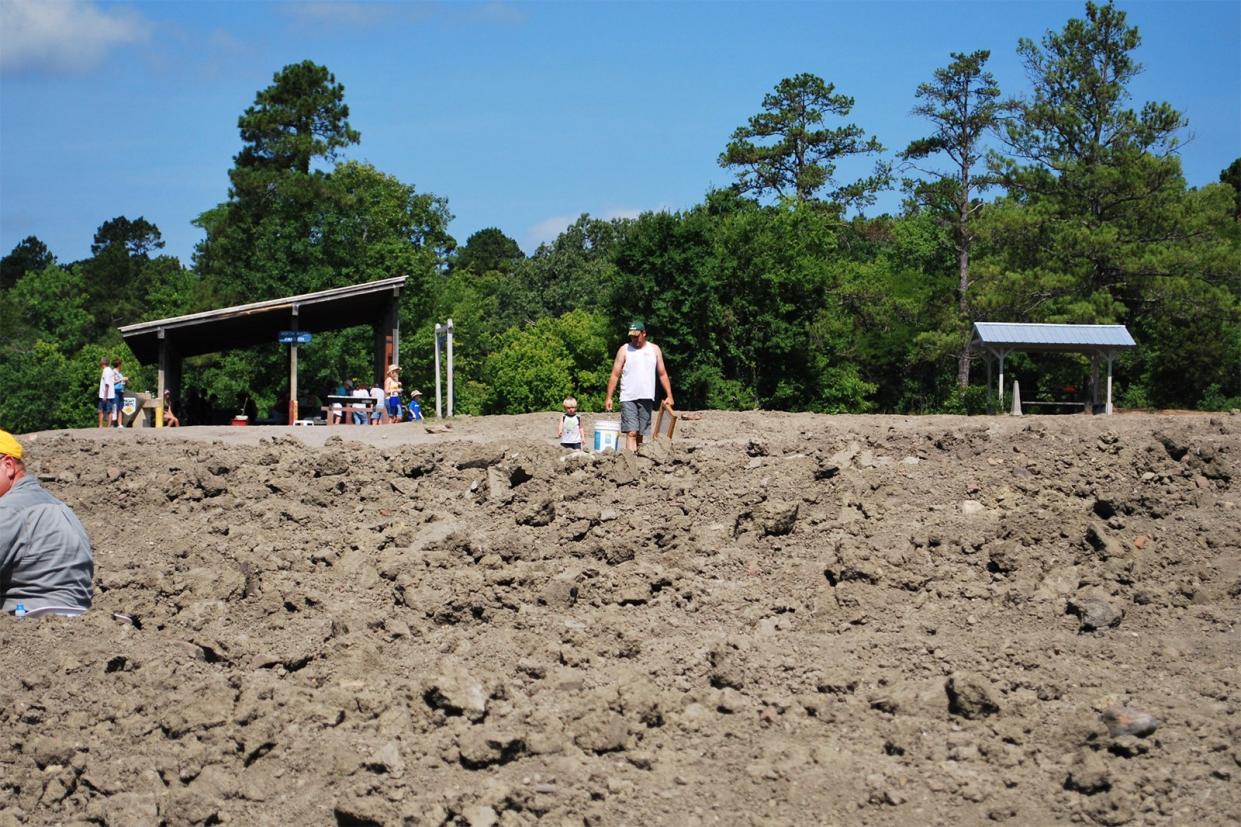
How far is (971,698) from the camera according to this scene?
6.41 m

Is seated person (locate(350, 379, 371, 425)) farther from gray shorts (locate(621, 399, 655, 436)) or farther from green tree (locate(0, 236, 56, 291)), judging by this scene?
green tree (locate(0, 236, 56, 291))

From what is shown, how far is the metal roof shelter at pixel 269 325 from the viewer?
82.8 ft

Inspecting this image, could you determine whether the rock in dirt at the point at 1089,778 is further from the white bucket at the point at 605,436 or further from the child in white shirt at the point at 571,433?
the child in white shirt at the point at 571,433

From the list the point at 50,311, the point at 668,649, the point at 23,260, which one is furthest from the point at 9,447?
the point at 23,260

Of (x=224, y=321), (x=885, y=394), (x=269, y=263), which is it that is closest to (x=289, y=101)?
(x=269, y=263)

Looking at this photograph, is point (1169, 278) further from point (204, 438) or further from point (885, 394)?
point (204, 438)

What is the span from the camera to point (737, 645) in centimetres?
739

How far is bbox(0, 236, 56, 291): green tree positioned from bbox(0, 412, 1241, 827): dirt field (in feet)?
320

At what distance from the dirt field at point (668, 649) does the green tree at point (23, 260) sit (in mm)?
97674

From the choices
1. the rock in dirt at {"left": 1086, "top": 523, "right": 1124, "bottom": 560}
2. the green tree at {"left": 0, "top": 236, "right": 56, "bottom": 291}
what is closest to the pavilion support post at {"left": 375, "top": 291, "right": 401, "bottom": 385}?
the rock in dirt at {"left": 1086, "top": 523, "right": 1124, "bottom": 560}

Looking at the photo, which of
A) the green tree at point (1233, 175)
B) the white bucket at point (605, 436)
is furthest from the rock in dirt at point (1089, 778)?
the green tree at point (1233, 175)

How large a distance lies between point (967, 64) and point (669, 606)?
3714 cm

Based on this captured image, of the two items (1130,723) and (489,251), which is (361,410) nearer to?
(1130,723)

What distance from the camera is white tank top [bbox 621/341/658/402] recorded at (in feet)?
43.7
